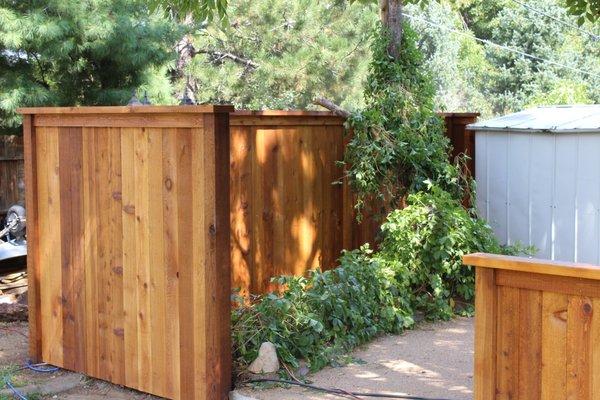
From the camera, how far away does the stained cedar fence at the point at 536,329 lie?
3.46m

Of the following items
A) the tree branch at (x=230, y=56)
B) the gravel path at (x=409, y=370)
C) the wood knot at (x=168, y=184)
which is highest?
the tree branch at (x=230, y=56)

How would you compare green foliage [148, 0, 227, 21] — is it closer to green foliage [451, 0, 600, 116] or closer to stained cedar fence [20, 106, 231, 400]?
stained cedar fence [20, 106, 231, 400]

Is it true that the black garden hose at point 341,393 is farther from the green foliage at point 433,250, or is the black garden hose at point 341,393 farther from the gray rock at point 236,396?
the green foliage at point 433,250

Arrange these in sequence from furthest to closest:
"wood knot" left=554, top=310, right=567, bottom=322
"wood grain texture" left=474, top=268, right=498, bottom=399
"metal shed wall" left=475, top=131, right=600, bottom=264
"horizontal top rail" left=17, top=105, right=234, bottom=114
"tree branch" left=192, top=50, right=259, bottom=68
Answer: "tree branch" left=192, top=50, right=259, bottom=68 → "metal shed wall" left=475, top=131, right=600, bottom=264 → "horizontal top rail" left=17, top=105, right=234, bottom=114 → "wood grain texture" left=474, top=268, right=498, bottom=399 → "wood knot" left=554, top=310, right=567, bottom=322

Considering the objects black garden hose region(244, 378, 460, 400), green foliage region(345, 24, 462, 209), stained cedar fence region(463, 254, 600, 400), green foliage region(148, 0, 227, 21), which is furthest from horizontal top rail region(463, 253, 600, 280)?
green foliage region(148, 0, 227, 21)

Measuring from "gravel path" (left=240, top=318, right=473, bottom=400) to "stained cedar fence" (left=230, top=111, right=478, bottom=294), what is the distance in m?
1.41

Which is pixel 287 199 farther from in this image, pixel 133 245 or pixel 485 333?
pixel 485 333

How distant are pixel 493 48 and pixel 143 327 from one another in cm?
2471

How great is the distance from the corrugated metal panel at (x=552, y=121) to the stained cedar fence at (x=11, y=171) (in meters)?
6.46

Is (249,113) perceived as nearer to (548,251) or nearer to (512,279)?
(548,251)

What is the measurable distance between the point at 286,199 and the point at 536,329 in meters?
4.31

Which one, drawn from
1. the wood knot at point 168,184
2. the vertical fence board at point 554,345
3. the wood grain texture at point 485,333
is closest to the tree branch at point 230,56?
the wood knot at point 168,184

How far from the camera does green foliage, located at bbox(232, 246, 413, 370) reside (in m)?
Result: 5.85

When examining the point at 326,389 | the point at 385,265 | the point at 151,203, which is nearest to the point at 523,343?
the point at 326,389
